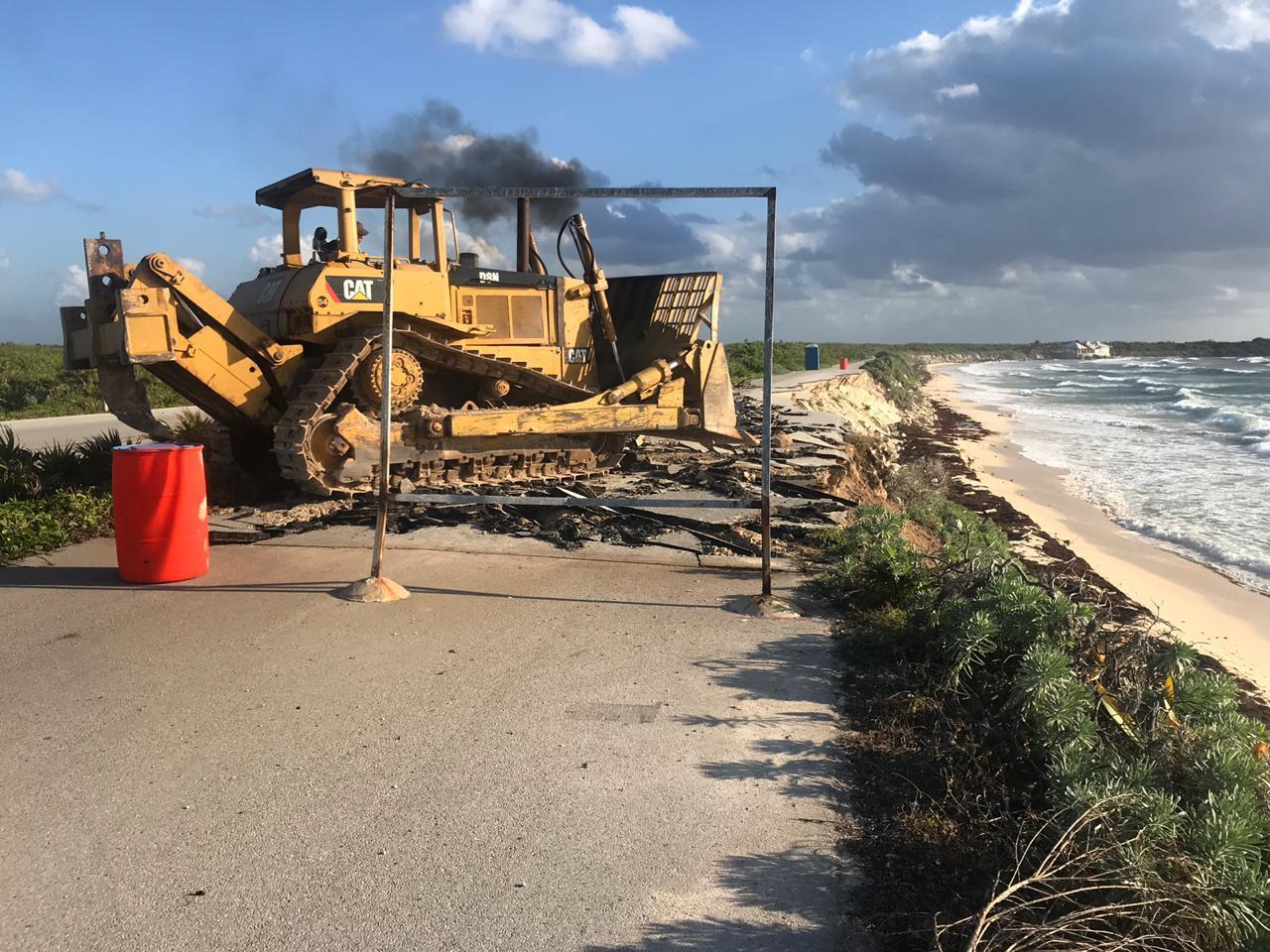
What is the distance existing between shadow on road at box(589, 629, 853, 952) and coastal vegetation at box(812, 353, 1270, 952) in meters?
0.13

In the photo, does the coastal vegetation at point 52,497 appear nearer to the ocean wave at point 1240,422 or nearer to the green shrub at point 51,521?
the green shrub at point 51,521

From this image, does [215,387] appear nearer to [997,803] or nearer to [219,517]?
[219,517]

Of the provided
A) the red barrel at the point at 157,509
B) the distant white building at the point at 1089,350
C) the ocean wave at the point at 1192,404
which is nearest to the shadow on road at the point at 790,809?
the red barrel at the point at 157,509

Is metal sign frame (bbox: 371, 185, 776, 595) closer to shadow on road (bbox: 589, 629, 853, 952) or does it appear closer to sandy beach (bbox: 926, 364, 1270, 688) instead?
shadow on road (bbox: 589, 629, 853, 952)

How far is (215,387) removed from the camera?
858cm

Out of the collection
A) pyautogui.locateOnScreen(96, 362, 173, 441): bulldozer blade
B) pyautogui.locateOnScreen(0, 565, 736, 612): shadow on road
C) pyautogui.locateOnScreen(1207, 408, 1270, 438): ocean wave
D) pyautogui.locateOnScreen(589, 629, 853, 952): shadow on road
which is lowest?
pyautogui.locateOnScreen(589, 629, 853, 952): shadow on road

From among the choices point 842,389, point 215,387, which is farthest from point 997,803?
point 842,389

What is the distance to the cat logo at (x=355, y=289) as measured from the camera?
29.2 feet

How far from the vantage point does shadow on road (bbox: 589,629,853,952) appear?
114 inches

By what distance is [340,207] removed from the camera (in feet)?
30.2

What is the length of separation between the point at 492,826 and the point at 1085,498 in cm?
1592

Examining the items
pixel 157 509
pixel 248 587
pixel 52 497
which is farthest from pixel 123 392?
pixel 248 587

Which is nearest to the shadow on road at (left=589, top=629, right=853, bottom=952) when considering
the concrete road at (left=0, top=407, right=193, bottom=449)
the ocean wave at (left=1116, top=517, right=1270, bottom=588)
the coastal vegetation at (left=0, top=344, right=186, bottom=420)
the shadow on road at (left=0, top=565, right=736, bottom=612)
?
the shadow on road at (left=0, top=565, right=736, bottom=612)

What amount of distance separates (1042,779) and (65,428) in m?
17.6
